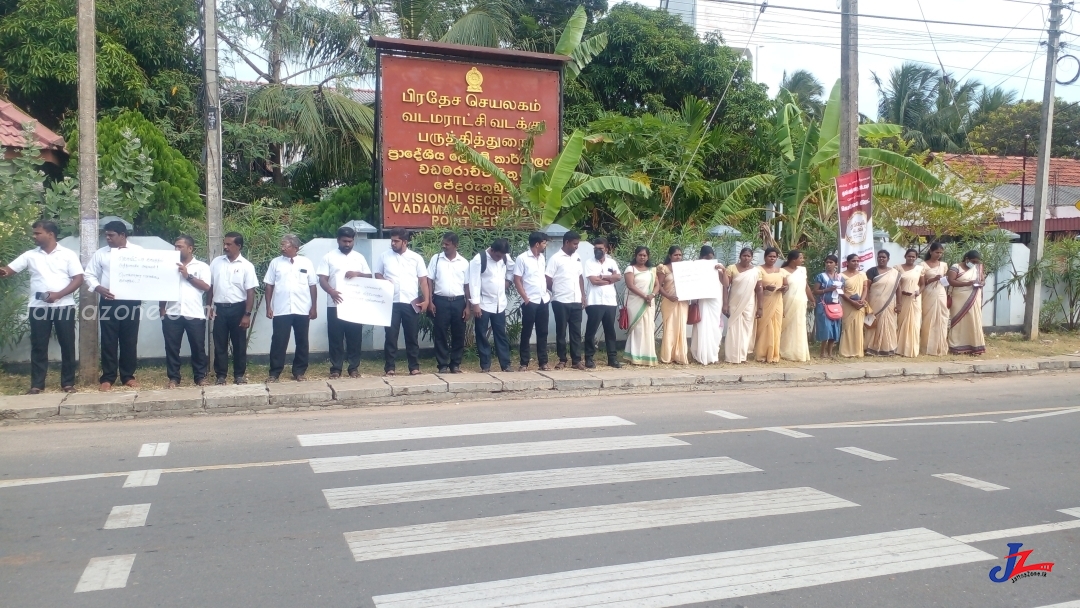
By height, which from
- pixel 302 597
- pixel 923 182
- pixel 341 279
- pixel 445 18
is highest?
pixel 445 18

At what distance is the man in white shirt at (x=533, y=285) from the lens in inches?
441

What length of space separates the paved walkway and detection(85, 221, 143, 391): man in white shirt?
19.8 inches

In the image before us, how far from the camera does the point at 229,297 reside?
10047mm

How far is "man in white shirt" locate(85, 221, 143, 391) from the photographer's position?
9.59m

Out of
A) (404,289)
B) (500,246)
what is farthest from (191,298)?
(500,246)

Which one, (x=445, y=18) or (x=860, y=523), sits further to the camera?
(x=445, y=18)

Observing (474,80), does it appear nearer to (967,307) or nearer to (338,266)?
(338,266)

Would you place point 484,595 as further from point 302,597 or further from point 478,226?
point 478,226

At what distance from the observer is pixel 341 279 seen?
1052 centimetres

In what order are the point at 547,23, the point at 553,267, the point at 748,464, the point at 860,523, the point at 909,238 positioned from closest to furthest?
the point at 860,523
the point at 748,464
the point at 553,267
the point at 909,238
the point at 547,23

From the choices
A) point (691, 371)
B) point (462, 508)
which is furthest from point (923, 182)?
point (462, 508)

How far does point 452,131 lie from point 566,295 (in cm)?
295

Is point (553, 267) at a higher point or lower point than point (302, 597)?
higher

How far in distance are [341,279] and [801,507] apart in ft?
21.2
